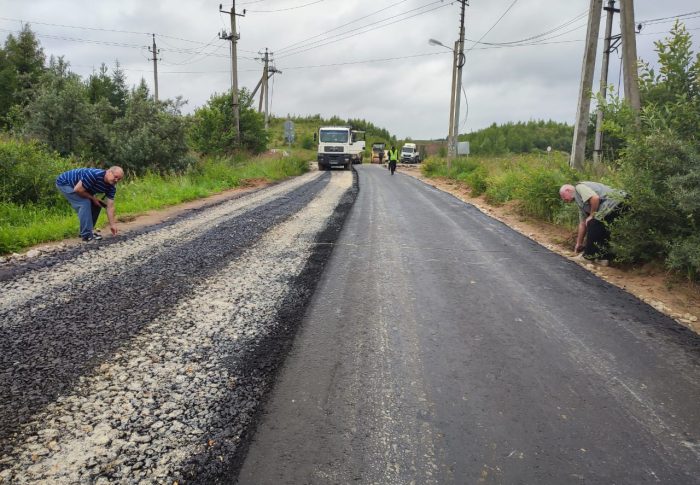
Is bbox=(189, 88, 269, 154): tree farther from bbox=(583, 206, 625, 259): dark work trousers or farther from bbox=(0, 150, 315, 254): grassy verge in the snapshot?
bbox=(583, 206, 625, 259): dark work trousers

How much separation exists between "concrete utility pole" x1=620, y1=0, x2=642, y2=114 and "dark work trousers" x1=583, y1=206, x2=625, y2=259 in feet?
10.9

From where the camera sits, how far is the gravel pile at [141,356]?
230cm

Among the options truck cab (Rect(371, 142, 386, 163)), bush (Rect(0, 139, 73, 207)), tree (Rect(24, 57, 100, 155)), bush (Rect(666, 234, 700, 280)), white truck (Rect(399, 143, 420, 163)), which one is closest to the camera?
bush (Rect(666, 234, 700, 280))

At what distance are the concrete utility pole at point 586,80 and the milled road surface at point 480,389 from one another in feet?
20.5

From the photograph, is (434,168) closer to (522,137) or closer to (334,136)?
(334,136)

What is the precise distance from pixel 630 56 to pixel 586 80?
75.1 inches

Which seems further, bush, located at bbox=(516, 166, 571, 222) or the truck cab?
the truck cab

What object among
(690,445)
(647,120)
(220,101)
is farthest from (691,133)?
(220,101)

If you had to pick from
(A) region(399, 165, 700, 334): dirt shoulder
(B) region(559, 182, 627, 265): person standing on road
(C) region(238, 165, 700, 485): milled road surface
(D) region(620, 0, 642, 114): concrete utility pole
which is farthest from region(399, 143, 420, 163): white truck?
(C) region(238, 165, 700, 485): milled road surface

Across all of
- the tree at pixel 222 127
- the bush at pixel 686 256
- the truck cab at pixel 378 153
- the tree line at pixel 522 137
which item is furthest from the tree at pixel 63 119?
the tree line at pixel 522 137

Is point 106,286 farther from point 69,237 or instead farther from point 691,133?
point 691,133

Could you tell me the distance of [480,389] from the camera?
3004 mm

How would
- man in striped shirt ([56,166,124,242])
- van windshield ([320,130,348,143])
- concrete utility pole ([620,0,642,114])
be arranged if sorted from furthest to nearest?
1. van windshield ([320,130,348,143])
2. concrete utility pole ([620,0,642,114])
3. man in striped shirt ([56,166,124,242])

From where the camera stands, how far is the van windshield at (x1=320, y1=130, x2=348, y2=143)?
32.0 metres
